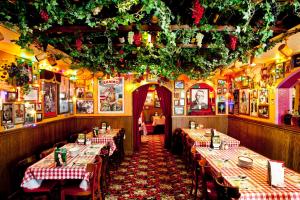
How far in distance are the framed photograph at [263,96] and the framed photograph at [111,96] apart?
487 cm

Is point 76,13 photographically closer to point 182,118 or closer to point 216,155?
point 216,155

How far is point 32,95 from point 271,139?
6545 mm

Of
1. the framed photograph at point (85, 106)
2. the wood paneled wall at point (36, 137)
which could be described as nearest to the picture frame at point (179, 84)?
the wood paneled wall at point (36, 137)

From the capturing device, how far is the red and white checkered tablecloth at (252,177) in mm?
2707

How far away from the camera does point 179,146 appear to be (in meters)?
8.69

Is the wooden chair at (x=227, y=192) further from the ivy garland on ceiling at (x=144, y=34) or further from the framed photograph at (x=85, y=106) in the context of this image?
the framed photograph at (x=85, y=106)

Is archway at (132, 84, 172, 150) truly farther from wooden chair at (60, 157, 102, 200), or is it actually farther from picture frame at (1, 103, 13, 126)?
wooden chair at (60, 157, 102, 200)

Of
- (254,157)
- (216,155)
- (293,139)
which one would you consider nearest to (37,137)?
(216,155)

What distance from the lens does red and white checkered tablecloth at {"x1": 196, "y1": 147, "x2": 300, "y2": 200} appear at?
8.88ft

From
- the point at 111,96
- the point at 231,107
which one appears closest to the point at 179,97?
the point at 231,107

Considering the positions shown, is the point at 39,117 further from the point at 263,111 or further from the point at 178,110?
the point at 263,111

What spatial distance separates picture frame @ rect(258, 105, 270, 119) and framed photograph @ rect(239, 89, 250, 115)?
808 millimetres

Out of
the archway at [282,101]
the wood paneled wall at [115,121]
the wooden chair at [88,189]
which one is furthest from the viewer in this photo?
the wood paneled wall at [115,121]

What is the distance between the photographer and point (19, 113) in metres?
5.26
